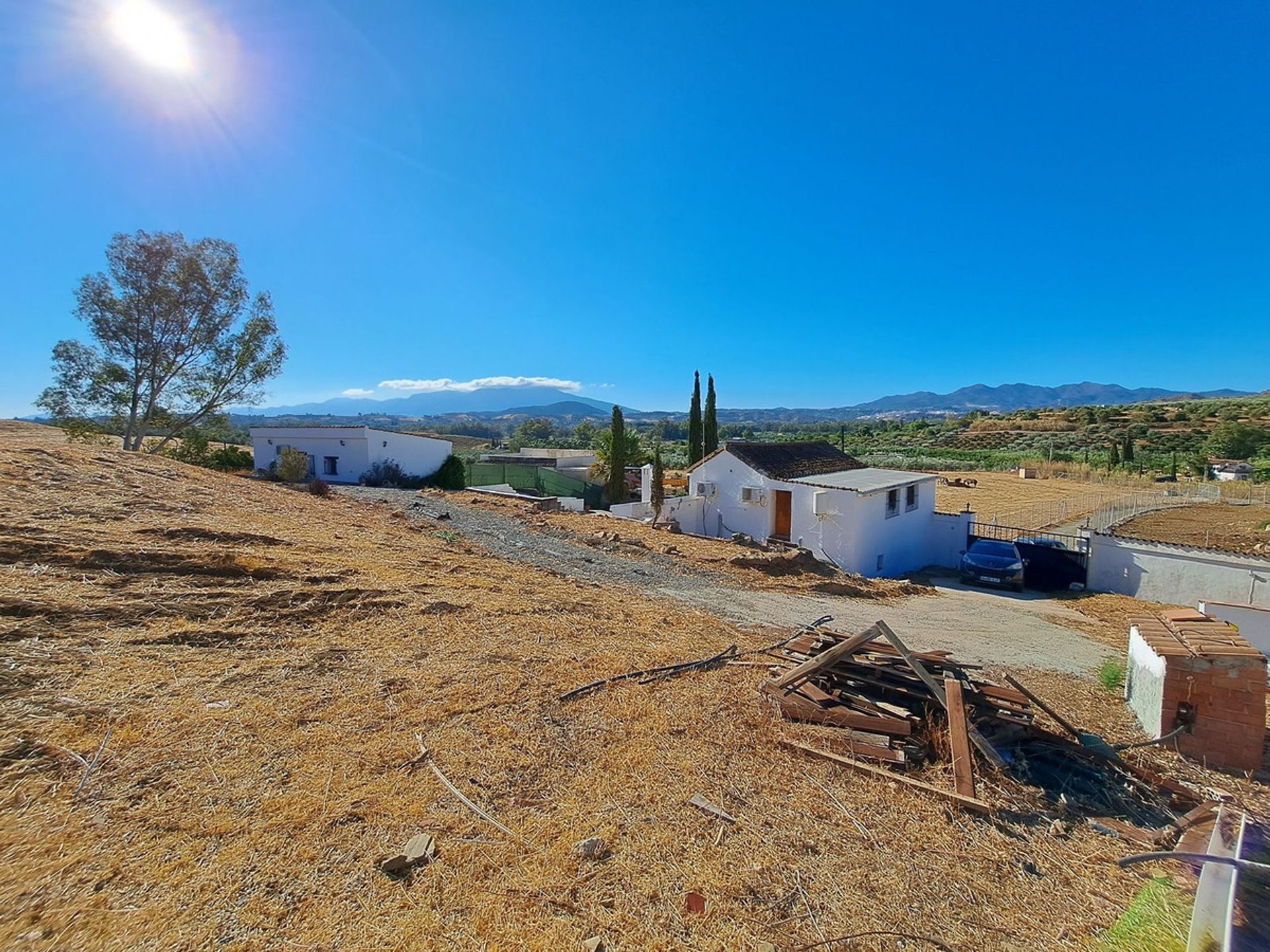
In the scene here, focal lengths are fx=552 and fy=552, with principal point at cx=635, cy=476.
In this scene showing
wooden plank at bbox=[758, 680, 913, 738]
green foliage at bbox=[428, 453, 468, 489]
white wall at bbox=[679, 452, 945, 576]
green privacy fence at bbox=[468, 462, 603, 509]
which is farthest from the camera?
green foliage at bbox=[428, 453, 468, 489]

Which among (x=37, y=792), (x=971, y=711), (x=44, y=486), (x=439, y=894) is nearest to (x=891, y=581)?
(x=971, y=711)

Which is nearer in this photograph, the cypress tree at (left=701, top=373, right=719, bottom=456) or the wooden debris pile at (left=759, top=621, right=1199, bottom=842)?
the wooden debris pile at (left=759, top=621, right=1199, bottom=842)

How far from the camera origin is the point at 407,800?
3.49 meters

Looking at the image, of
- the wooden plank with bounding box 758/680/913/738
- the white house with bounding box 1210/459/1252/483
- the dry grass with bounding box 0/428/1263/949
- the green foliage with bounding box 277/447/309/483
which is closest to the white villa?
the dry grass with bounding box 0/428/1263/949

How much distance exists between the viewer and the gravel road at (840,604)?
923cm

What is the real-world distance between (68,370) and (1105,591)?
34.4m

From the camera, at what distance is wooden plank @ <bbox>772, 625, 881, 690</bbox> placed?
5.29 m

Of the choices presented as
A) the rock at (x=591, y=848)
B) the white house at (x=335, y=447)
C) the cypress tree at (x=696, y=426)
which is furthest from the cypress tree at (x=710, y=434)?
the rock at (x=591, y=848)

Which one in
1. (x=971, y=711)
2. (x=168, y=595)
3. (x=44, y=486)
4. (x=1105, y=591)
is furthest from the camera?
(x=1105, y=591)

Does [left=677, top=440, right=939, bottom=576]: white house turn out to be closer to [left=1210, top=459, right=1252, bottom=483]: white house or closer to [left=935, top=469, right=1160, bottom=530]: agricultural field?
[left=935, top=469, right=1160, bottom=530]: agricultural field

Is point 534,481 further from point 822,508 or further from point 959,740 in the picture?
point 959,740

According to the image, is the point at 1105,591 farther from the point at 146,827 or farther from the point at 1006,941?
the point at 146,827

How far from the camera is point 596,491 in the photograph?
30016 mm

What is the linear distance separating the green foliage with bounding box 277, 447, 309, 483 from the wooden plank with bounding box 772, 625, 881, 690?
→ 23151 millimetres
